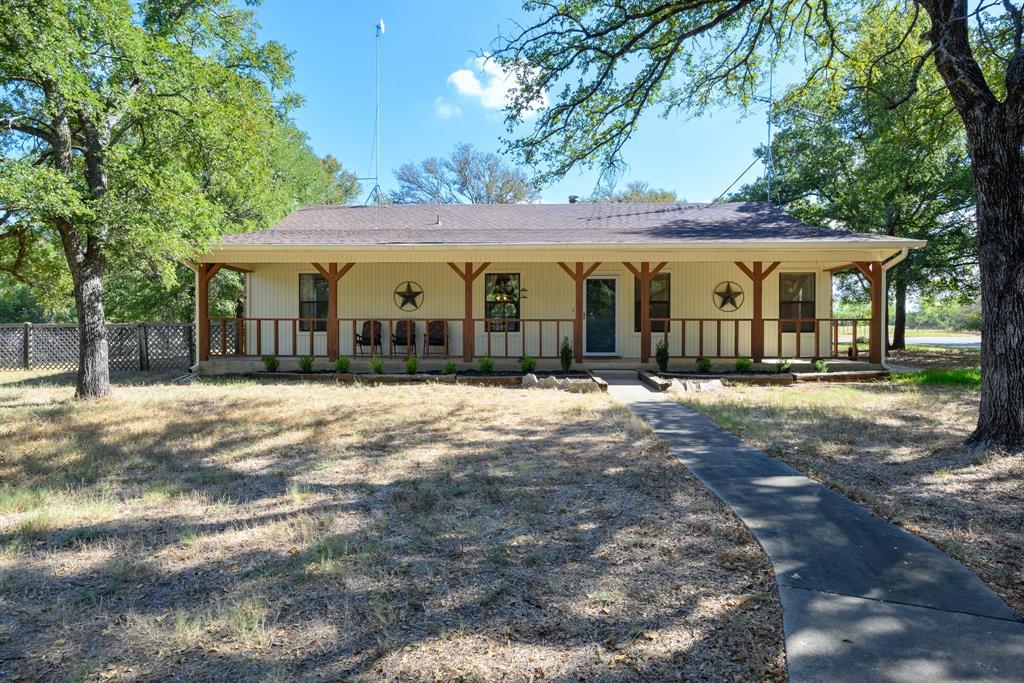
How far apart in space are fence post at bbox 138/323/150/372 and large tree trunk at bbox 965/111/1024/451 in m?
16.6

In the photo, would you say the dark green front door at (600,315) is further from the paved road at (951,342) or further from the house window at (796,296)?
the paved road at (951,342)

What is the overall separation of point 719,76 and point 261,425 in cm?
828

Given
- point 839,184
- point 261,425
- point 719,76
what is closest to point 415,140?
point 839,184

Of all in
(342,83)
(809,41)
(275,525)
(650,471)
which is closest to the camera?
(275,525)

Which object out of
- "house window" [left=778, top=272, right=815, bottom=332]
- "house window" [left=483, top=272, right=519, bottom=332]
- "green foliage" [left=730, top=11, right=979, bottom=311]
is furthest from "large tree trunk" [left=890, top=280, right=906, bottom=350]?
A: "house window" [left=483, top=272, right=519, bottom=332]

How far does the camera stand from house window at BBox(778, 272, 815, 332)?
1305 centimetres

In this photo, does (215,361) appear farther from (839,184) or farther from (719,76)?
(839,184)

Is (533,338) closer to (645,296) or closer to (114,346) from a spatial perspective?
(645,296)

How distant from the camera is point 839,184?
19.8 meters

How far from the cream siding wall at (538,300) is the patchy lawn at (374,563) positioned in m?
7.18

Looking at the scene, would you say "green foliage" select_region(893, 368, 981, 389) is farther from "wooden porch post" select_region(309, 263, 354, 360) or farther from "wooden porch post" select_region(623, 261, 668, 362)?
"wooden porch post" select_region(309, 263, 354, 360)

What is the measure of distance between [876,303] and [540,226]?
7450mm

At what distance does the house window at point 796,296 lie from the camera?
13.0 m

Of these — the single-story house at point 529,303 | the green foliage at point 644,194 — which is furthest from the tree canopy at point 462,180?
the single-story house at point 529,303
